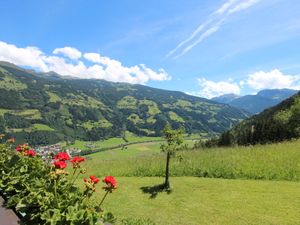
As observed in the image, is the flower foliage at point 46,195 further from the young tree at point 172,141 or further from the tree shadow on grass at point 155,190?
the young tree at point 172,141

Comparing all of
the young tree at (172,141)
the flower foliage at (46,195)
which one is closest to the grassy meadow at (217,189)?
the young tree at (172,141)

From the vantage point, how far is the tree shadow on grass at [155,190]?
15704 millimetres

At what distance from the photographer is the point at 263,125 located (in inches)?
2025

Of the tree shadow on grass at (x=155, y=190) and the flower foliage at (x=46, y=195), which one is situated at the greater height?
the flower foliage at (x=46, y=195)

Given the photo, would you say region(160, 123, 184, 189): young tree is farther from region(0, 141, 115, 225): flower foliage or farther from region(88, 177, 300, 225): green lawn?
region(0, 141, 115, 225): flower foliage

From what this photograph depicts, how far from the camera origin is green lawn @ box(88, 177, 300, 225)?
38.1ft

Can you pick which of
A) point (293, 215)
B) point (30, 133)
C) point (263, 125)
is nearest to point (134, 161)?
point (293, 215)

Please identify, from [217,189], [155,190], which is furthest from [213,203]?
[155,190]

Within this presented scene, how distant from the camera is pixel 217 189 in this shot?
607 inches

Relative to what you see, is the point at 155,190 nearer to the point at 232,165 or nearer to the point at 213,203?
the point at 213,203

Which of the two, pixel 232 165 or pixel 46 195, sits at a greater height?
pixel 46 195

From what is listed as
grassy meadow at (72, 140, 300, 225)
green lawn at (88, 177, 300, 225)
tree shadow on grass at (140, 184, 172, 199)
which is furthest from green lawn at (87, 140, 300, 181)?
tree shadow on grass at (140, 184, 172, 199)

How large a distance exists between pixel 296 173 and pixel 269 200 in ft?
14.1

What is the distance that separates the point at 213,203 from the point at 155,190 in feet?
11.6
